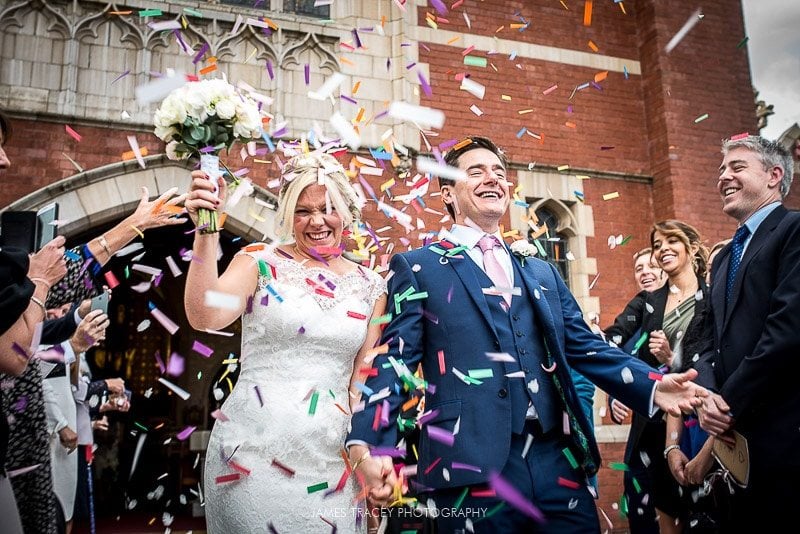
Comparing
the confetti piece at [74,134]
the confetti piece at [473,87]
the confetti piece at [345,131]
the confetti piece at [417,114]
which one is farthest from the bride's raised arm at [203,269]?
the confetti piece at [473,87]

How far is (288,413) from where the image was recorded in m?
2.68

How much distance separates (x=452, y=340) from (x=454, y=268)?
32 cm

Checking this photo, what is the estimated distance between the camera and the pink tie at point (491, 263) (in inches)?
113

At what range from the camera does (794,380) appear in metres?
2.71

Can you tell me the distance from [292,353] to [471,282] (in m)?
0.79

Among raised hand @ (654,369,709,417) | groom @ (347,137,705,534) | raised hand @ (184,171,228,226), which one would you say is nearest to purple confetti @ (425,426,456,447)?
groom @ (347,137,705,534)

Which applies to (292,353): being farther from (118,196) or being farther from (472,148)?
(118,196)

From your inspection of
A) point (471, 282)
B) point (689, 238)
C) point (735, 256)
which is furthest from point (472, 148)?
point (689, 238)

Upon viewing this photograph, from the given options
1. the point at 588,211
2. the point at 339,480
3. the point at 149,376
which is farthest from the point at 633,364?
the point at 149,376

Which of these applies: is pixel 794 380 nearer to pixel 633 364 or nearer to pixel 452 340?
pixel 633 364

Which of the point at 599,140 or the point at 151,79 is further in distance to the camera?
the point at 599,140

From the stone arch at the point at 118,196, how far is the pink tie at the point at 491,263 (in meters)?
4.77

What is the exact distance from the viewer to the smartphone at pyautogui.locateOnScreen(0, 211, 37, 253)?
327 cm

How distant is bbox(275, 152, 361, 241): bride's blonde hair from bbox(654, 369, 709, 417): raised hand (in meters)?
1.50
